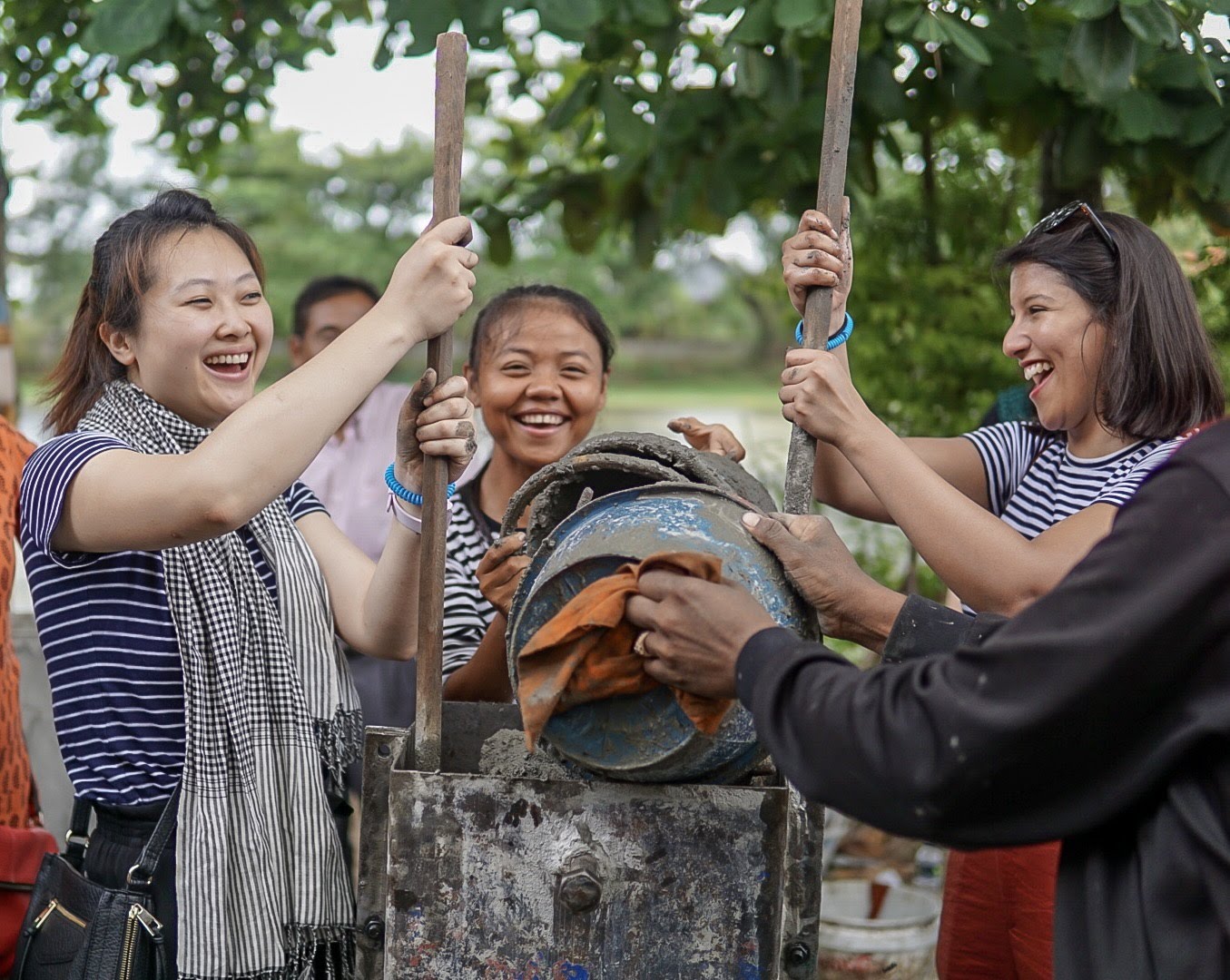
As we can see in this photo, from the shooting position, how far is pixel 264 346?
7.34ft

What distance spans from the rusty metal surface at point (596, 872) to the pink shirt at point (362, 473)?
191cm

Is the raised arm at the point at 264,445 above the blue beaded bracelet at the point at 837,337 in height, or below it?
below

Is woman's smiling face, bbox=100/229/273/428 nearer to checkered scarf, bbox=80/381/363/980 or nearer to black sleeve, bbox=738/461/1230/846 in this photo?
checkered scarf, bbox=80/381/363/980

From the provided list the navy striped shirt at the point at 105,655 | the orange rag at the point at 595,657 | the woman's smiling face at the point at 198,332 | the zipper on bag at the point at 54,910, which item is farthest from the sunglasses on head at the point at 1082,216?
the zipper on bag at the point at 54,910

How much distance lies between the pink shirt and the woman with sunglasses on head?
5.92ft

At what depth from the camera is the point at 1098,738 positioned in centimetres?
126

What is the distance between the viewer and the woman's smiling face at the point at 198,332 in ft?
6.88

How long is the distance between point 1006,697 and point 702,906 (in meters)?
0.74

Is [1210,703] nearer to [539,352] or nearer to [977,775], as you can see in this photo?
[977,775]

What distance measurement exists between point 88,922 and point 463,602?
1.01 m

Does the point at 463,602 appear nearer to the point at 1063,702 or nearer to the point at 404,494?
the point at 404,494

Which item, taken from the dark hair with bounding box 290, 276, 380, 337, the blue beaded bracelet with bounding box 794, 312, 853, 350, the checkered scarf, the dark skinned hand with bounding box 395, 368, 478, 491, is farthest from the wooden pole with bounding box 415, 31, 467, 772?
the dark hair with bounding box 290, 276, 380, 337

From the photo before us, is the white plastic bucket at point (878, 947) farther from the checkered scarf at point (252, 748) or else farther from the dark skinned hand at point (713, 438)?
the checkered scarf at point (252, 748)

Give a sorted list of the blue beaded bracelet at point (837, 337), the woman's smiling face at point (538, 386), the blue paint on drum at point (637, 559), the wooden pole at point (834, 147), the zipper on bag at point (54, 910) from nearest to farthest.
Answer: the blue paint on drum at point (637, 559) < the zipper on bag at point (54, 910) < the wooden pole at point (834, 147) < the blue beaded bracelet at point (837, 337) < the woman's smiling face at point (538, 386)
